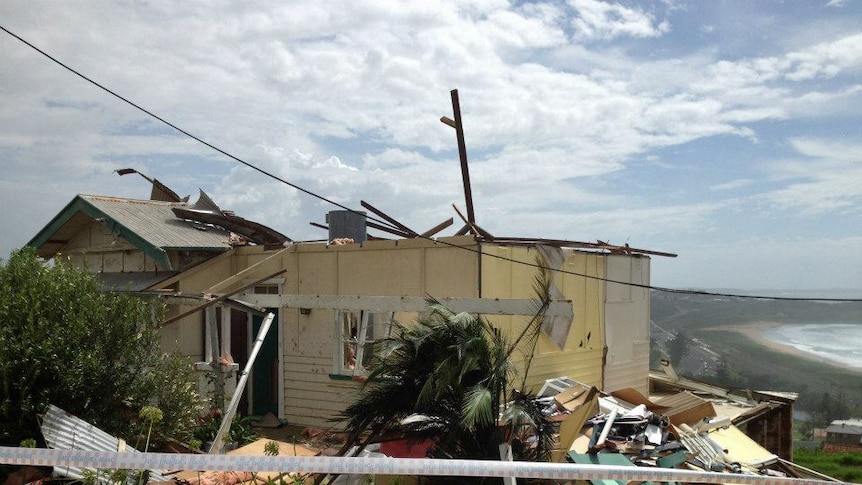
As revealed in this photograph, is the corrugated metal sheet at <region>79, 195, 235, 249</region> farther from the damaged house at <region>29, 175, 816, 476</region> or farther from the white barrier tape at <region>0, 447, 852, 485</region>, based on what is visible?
the white barrier tape at <region>0, 447, 852, 485</region>

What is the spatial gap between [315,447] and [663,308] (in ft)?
538

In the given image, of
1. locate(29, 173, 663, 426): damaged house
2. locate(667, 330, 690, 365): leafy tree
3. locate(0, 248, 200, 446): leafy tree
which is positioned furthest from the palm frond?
locate(667, 330, 690, 365): leafy tree

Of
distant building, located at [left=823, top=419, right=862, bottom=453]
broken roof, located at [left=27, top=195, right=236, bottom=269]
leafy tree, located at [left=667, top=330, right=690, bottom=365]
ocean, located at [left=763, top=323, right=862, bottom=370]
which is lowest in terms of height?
ocean, located at [left=763, top=323, right=862, bottom=370]

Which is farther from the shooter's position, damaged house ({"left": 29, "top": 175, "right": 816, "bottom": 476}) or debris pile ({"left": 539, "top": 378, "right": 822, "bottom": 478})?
damaged house ({"left": 29, "top": 175, "right": 816, "bottom": 476})

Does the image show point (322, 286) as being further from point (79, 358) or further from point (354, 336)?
point (79, 358)

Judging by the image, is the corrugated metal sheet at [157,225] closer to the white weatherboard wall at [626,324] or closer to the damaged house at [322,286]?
the damaged house at [322,286]

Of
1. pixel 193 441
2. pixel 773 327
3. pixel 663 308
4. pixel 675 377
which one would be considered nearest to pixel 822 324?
pixel 773 327

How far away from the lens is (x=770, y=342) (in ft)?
444

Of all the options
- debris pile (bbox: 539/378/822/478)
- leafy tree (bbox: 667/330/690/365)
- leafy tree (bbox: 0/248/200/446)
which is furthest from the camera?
leafy tree (bbox: 667/330/690/365)

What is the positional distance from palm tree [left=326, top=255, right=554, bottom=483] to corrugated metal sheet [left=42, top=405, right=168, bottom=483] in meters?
2.72

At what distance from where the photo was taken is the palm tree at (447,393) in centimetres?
710

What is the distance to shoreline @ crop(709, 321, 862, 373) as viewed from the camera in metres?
120

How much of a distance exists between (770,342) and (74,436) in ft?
478

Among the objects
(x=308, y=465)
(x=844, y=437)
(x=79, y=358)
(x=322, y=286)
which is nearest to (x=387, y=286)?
(x=322, y=286)
